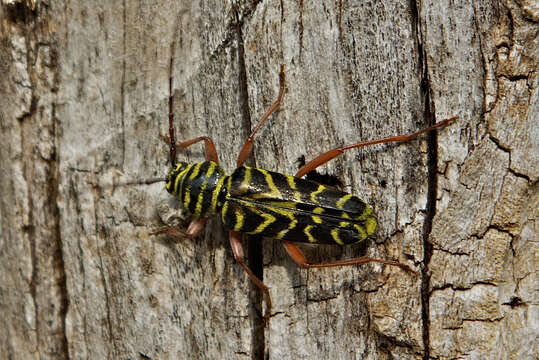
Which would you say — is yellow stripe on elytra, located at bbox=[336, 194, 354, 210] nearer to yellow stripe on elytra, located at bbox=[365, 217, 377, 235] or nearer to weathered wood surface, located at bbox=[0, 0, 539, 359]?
weathered wood surface, located at bbox=[0, 0, 539, 359]

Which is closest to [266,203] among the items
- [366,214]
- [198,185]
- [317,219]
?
[317,219]

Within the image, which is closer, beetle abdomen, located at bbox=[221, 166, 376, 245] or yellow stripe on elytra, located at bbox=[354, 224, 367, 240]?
yellow stripe on elytra, located at bbox=[354, 224, 367, 240]

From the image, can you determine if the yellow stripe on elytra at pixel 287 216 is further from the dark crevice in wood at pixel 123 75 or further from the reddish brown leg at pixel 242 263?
the dark crevice in wood at pixel 123 75

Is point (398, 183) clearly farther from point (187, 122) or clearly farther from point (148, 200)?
point (148, 200)

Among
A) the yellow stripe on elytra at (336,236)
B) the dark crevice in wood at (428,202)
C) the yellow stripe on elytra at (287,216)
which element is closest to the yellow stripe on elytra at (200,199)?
the yellow stripe on elytra at (287,216)

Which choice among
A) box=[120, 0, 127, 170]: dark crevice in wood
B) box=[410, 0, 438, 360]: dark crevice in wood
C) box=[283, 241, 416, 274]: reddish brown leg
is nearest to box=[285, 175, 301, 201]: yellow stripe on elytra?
box=[283, 241, 416, 274]: reddish brown leg

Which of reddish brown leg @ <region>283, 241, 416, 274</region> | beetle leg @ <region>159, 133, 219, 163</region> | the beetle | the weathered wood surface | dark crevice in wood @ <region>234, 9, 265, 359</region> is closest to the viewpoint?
the weathered wood surface

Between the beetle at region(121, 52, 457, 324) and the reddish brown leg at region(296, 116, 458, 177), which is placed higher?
the reddish brown leg at region(296, 116, 458, 177)

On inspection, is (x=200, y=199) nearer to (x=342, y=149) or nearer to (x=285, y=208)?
(x=285, y=208)
